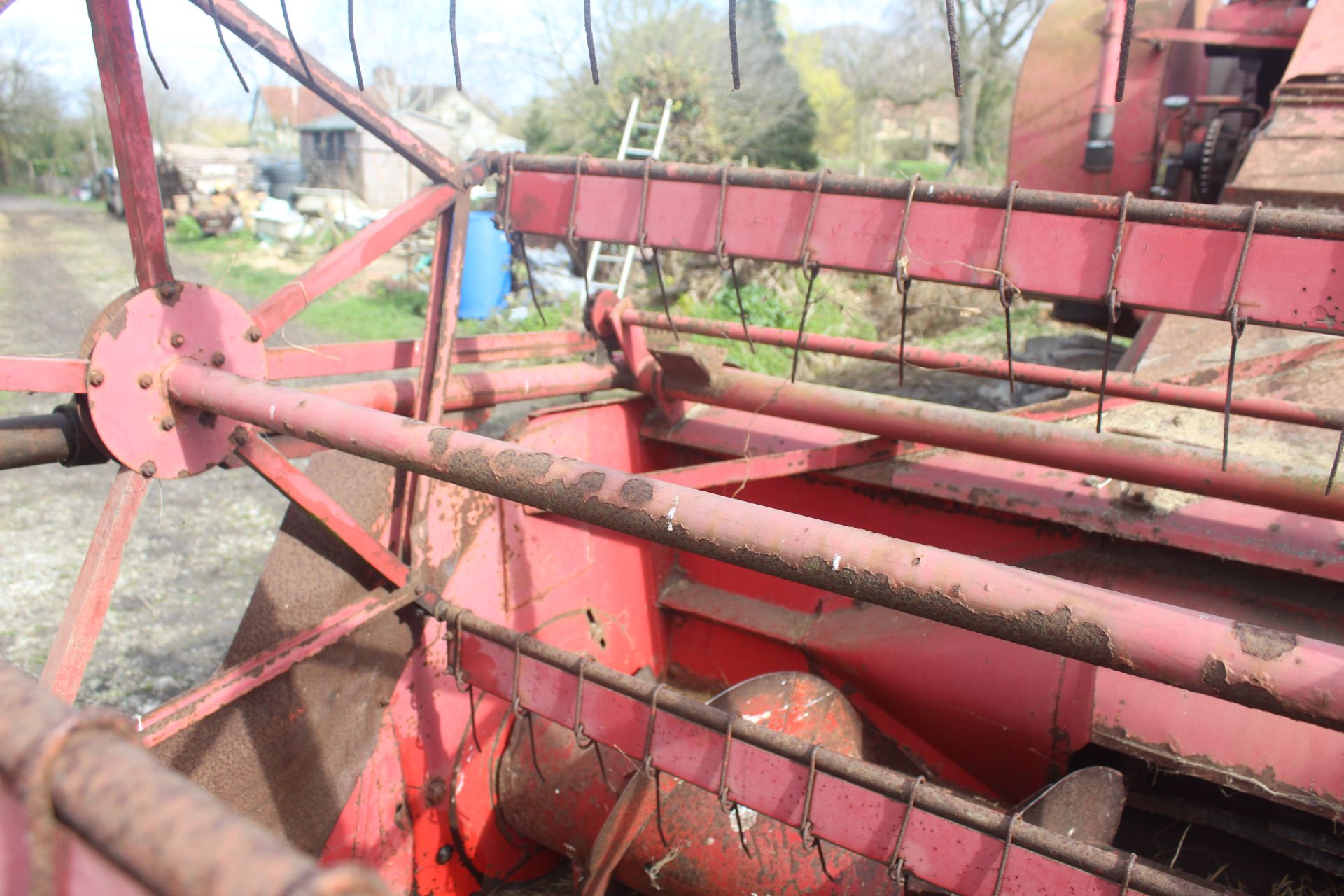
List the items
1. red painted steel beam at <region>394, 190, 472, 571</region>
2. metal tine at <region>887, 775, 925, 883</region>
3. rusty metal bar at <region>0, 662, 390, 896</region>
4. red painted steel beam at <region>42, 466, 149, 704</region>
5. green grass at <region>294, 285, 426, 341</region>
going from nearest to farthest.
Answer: rusty metal bar at <region>0, 662, 390, 896</region>, red painted steel beam at <region>42, 466, 149, 704</region>, metal tine at <region>887, 775, 925, 883</region>, red painted steel beam at <region>394, 190, 472, 571</region>, green grass at <region>294, 285, 426, 341</region>

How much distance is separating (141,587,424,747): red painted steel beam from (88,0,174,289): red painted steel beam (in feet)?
2.77

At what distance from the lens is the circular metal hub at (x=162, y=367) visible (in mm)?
1730

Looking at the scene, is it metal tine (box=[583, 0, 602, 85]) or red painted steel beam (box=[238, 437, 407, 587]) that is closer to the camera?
metal tine (box=[583, 0, 602, 85])

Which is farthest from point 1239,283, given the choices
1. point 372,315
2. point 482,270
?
point 372,315

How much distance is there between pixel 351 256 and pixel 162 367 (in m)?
0.62

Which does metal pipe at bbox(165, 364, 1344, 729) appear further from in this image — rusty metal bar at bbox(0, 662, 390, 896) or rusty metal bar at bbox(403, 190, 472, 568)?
rusty metal bar at bbox(403, 190, 472, 568)

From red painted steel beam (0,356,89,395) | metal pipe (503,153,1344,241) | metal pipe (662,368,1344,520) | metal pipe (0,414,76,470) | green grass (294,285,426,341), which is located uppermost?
metal pipe (503,153,1344,241)

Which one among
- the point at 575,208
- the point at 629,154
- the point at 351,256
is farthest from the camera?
the point at 629,154

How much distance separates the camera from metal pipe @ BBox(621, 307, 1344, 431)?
244cm

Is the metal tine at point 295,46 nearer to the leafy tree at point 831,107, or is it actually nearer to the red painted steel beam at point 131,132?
the red painted steel beam at point 131,132

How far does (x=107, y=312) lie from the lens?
1.73 meters

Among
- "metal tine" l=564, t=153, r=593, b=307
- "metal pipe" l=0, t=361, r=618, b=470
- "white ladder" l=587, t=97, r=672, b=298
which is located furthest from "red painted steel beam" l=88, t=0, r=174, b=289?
"white ladder" l=587, t=97, r=672, b=298

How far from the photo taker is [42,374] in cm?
162

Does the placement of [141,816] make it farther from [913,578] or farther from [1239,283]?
[1239,283]
